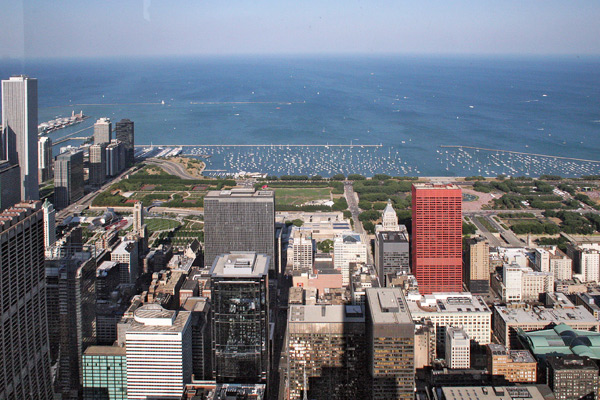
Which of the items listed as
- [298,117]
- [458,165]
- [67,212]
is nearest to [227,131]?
[298,117]

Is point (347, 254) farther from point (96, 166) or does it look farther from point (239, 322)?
point (96, 166)

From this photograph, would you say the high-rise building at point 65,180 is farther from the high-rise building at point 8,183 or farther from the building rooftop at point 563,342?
the building rooftop at point 563,342

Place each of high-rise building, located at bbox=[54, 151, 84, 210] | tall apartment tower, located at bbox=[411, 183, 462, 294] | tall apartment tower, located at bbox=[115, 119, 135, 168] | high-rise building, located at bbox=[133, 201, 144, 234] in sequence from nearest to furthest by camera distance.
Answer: tall apartment tower, located at bbox=[411, 183, 462, 294] → high-rise building, located at bbox=[133, 201, 144, 234] → high-rise building, located at bbox=[54, 151, 84, 210] → tall apartment tower, located at bbox=[115, 119, 135, 168]

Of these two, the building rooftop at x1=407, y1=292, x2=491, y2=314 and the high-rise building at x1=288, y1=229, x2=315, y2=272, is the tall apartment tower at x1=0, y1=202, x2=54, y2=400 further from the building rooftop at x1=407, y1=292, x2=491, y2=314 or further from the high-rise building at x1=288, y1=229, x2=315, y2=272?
the high-rise building at x1=288, y1=229, x2=315, y2=272

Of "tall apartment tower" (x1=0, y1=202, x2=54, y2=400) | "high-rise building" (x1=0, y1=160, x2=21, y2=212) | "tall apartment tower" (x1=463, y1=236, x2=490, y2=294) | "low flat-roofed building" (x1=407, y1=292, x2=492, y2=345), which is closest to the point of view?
"tall apartment tower" (x1=0, y1=202, x2=54, y2=400)

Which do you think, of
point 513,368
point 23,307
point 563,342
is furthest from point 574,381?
point 23,307

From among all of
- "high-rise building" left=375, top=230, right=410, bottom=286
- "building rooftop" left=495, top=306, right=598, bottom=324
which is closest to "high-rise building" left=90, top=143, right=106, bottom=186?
"high-rise building" left=375, top=230, right=410, bottom=286

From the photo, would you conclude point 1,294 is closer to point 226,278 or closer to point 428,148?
point 226,278
